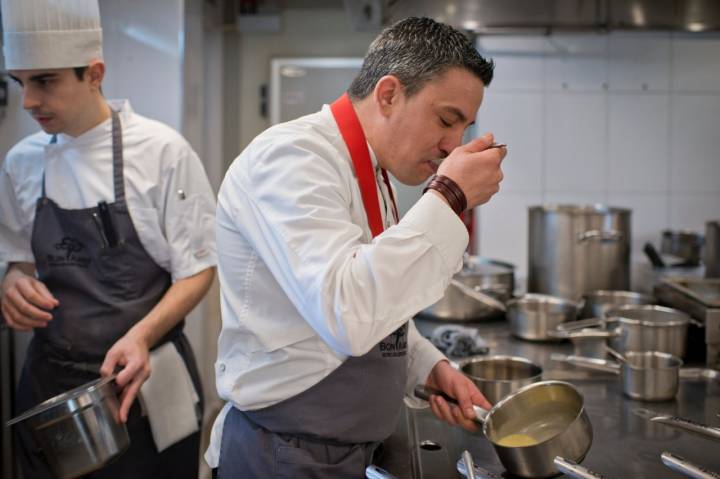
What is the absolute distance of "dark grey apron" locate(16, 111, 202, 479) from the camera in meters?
1.70

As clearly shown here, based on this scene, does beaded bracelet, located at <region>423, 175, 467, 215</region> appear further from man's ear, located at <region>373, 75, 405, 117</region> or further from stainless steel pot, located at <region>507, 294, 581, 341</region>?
stainless steel pot, located at <region>507, 294, 581, 341</region>

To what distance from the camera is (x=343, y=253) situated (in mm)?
947

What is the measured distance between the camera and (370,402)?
1.14m

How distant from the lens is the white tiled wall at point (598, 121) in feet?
11.0

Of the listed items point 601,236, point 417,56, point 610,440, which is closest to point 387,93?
point 417,56

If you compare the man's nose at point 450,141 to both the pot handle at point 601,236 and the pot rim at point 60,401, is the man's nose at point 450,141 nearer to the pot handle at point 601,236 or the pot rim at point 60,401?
the pot rim at point 60,401

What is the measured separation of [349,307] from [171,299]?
903 mm

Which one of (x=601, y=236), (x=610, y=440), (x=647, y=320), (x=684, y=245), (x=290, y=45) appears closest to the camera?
(x=610, y=440)

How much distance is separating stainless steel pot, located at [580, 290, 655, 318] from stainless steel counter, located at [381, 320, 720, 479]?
0.48 metres

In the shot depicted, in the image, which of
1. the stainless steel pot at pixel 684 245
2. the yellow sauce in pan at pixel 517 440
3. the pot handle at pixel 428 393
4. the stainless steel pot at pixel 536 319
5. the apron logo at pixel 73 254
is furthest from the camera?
the stainless steel pot at pixel 684 245

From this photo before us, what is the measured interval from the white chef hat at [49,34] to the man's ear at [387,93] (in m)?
0.86

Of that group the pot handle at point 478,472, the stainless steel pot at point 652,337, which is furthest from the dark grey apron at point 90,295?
the stainless steel pot at point 652,337

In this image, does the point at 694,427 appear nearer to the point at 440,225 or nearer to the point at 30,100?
the point at 440,225

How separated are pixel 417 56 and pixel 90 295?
1.02m
